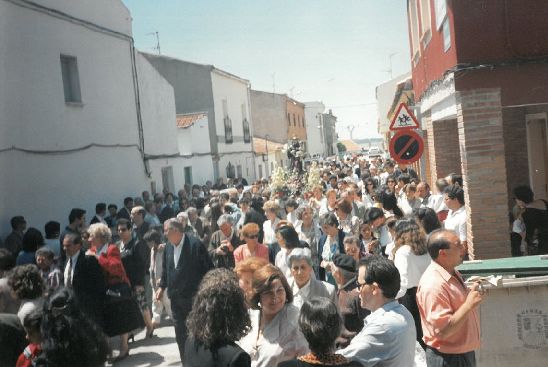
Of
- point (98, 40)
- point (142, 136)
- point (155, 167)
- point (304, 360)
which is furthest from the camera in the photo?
point (155, 167)

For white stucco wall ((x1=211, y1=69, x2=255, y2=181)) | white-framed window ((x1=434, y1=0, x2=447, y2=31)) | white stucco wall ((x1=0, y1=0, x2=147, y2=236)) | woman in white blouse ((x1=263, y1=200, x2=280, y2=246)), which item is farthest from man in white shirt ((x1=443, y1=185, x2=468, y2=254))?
white stucco wall ((x1=211, y1=69, x2=255, y2=181))

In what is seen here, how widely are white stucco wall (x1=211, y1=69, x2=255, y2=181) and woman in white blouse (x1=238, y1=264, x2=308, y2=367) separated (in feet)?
95.1

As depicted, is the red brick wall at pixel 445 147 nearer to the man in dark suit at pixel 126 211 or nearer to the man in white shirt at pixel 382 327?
the man in dark suit at pixel 126 211

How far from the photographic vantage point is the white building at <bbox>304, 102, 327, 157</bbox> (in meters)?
82.0

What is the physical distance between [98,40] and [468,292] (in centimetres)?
1456

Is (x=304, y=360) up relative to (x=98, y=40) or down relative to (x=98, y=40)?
down

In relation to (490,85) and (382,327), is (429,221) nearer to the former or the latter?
(490,85)

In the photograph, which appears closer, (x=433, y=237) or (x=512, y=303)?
(x=433, y=237)

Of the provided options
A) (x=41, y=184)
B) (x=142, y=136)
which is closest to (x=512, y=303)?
(x=41, y=184)

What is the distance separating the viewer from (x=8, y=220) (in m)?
12.6

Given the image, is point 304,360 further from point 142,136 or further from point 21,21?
point 142,136

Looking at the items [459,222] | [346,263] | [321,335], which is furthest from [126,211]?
[321,335]

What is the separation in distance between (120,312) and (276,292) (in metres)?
3.91

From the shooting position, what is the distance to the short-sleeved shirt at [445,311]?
14.6 ft
